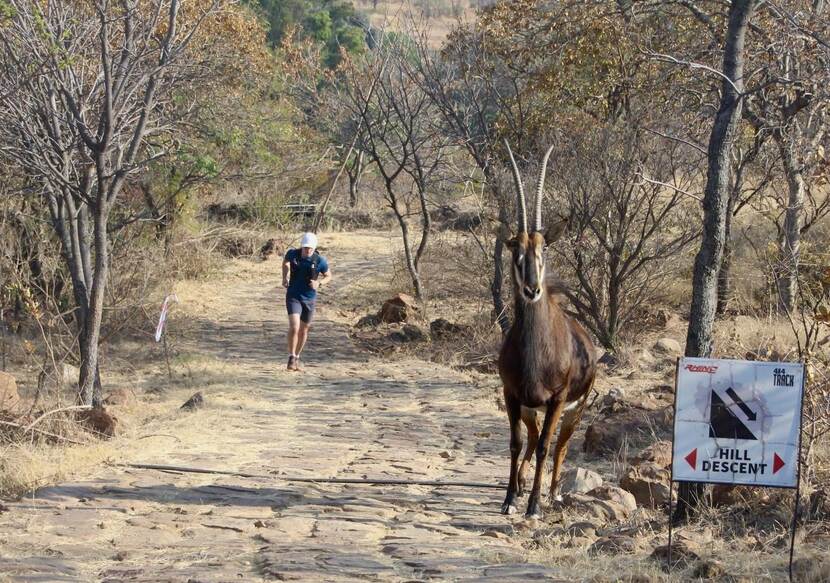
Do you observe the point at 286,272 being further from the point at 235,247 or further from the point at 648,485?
the point at 235,247

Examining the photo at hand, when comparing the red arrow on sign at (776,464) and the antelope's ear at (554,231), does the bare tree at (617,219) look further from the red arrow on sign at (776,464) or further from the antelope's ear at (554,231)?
the red arrow on sign at (776,464)

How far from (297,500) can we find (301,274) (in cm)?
731

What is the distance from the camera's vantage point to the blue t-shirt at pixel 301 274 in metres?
16.0

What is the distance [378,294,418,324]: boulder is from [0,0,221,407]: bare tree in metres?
8.05

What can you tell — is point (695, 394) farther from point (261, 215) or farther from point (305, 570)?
point (261, 215)

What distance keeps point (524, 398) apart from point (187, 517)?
2.76 metres

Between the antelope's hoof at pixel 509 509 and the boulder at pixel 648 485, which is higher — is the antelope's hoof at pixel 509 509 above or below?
below

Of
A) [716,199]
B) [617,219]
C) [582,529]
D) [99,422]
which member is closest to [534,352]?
[582,529]

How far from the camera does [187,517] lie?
8375mm

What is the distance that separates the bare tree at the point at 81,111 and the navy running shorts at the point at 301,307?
11.5 feet

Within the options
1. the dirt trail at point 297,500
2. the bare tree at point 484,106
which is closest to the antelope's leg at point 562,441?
the dirt trail at point 297,500

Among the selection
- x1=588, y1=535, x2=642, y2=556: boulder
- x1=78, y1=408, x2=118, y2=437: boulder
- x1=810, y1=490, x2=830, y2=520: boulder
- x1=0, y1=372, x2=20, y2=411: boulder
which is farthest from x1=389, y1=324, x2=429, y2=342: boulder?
x1=588, y1=535, x2=642, y2=556: boulder

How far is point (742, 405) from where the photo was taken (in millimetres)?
6887

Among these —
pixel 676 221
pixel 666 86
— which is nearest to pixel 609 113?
pixel 676 221
